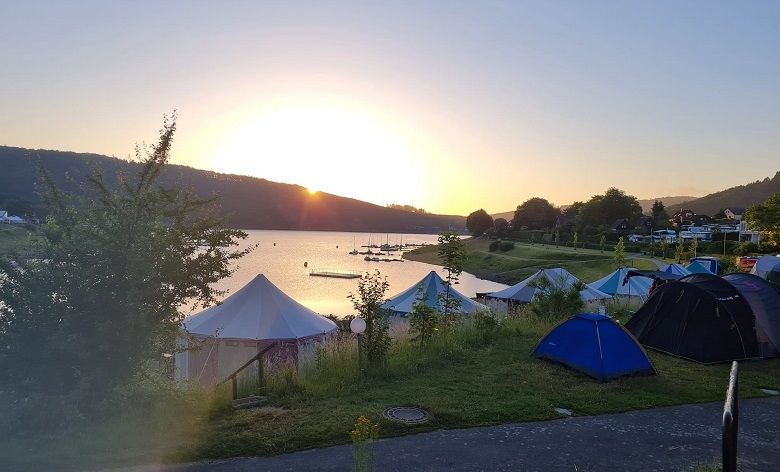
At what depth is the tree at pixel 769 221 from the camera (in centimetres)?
4591

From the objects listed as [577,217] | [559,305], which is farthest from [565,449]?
[577,217]

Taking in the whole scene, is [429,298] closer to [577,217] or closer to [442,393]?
[442,393]

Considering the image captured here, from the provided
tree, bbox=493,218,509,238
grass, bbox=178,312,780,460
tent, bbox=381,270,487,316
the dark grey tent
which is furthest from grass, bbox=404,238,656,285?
grass, bbox=178,312,780,460

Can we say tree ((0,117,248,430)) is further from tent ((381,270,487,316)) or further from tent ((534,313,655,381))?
tent ((381,270,487,316))

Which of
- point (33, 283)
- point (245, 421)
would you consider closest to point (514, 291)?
point (245, 421)

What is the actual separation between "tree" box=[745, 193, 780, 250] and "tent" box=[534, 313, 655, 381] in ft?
151

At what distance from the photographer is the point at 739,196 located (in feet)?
567

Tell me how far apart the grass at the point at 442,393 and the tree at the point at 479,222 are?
321 ft

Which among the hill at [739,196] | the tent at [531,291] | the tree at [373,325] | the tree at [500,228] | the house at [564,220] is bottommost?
the tent at [531,291]

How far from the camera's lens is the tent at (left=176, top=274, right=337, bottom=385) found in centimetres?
1225

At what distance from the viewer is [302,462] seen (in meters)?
5.63

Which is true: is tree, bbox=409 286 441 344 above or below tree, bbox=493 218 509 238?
below

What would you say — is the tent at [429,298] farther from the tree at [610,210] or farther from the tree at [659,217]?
the tree at [659,217]

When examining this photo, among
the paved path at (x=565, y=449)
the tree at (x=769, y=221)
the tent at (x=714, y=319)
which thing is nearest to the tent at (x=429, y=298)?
the tent at (x=714, y=319)
